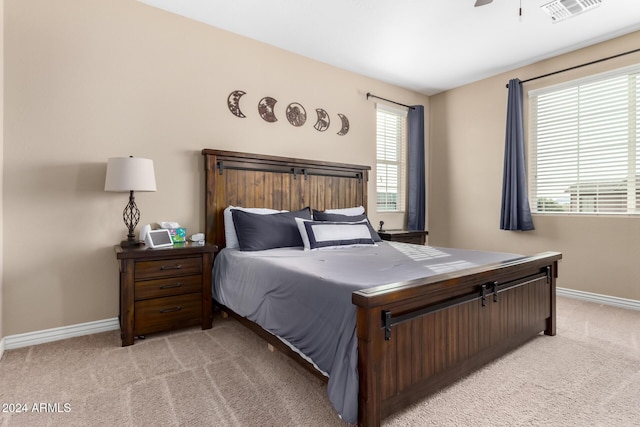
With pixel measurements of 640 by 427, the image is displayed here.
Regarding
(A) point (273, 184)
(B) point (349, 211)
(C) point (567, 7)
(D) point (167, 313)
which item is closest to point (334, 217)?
(B) point (349, 211)

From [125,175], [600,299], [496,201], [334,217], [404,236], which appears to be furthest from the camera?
[496,201]

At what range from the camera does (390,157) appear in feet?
15.5

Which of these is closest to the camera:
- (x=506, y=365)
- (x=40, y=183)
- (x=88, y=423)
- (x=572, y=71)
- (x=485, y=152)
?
(x=88, y=423)

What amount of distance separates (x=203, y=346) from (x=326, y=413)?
1148 millimetres

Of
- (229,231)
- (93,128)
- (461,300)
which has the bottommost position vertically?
(461,300)

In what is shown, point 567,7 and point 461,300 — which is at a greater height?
point 567,7

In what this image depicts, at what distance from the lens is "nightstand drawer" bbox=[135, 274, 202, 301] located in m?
2.44

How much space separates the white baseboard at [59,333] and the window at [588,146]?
178 inches

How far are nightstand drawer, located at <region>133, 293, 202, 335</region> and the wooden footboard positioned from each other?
1.70 m

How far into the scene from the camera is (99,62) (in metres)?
2.66

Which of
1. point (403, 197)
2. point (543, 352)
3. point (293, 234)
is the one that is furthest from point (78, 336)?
point (403, 197)

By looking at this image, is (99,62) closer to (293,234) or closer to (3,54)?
(3,54)

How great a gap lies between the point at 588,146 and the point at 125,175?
173 inches

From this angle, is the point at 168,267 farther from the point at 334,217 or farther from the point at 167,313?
the point at 334,217
